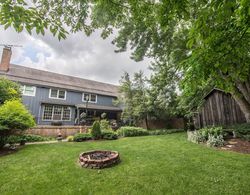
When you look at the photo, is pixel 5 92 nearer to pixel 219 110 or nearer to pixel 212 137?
pixel 212 137

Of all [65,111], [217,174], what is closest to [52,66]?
[65,111]

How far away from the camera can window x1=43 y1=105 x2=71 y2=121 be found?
Answer: 1725 centimetres

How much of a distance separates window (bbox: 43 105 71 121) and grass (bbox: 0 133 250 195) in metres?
11.9

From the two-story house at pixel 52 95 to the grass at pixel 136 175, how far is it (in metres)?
12.0

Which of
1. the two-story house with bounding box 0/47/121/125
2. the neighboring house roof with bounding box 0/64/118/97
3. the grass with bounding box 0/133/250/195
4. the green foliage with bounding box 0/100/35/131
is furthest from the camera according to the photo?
the neighboring house roof with bounding box 0/64/118/97

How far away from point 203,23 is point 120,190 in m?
3.75

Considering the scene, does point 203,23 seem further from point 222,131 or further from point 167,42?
point 167,42

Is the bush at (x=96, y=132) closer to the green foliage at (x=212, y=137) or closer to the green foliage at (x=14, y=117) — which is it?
the green foliage at (x=14, y=117)

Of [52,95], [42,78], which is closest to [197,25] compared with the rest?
[52,95]

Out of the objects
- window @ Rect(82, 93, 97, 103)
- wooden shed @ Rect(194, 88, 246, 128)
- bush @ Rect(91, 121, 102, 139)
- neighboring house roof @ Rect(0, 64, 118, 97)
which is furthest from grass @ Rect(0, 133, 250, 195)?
window @ Rect(82, 93, 97, 103)

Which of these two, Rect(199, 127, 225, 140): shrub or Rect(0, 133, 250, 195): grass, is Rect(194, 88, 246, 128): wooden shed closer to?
Rect(199, 127, 225, 140): shrub

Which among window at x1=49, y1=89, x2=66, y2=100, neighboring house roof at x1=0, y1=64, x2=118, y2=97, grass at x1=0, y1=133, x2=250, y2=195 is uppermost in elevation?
neighboring house roof at x1=0, y1=64, x2=118, y2=97

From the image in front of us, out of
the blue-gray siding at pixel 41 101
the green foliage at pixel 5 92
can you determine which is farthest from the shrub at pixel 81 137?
the blue-gray siding at pixel 41 101

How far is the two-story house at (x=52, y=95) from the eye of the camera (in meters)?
16.7
